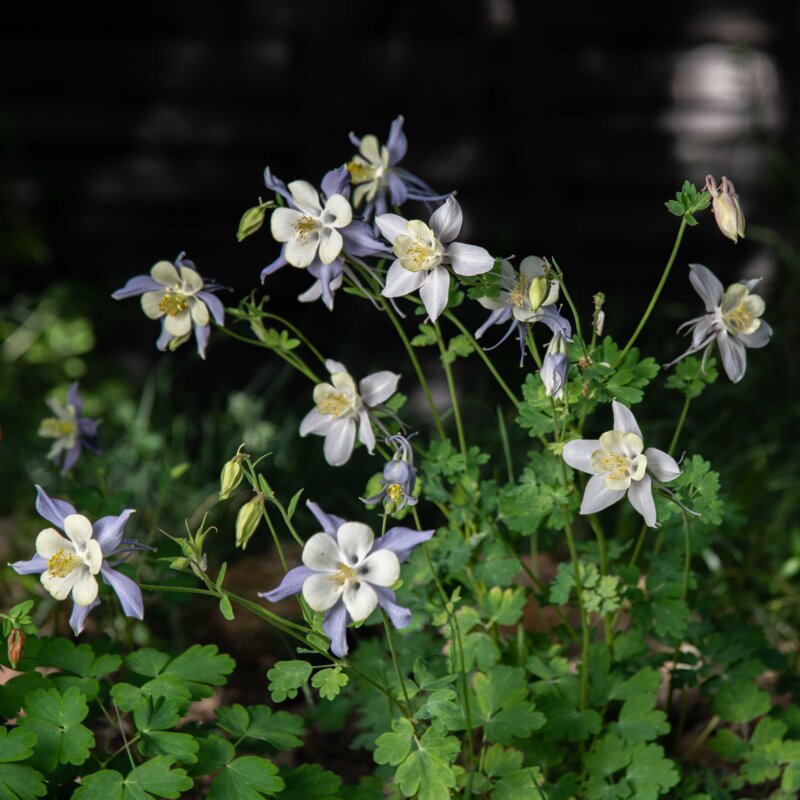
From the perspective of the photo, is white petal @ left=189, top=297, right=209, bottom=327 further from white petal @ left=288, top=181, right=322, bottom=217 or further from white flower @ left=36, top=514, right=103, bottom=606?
white flower @ left=36, top=514, right=103, bottom=606

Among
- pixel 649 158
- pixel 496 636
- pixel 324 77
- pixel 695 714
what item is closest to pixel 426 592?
pixel 496 636

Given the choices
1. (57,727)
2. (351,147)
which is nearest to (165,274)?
(57,727)

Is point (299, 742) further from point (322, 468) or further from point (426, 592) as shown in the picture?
point (322, 468)

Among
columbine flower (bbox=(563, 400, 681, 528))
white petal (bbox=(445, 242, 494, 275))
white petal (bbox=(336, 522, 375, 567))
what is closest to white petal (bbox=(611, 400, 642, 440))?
columbine flower (bbox=(563, 400, 681, 528))

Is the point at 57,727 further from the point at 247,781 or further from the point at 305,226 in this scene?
the point at 305,226

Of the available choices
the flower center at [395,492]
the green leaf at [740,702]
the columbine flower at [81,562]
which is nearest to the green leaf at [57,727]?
the columbine flower at [81,562]
